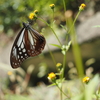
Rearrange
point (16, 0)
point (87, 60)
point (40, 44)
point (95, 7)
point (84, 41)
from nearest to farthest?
1. point (40, 44)
2. point (84, 41)
3. point (87, 60)
4. point (95, 7)
5. point (16, 0)

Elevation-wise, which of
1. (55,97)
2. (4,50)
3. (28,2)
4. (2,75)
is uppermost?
(28,2)

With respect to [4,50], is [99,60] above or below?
below

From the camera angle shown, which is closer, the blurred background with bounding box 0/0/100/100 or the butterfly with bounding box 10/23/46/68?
the butterfly with bounding box 10/23/46/68

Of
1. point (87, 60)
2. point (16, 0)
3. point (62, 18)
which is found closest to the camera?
point (87, 60)

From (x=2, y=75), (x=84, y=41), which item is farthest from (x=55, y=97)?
(x=2, y=75)

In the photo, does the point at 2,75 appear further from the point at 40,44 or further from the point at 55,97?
the point at 40,44

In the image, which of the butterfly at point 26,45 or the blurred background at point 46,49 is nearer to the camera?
the butterfly at point 26,45
